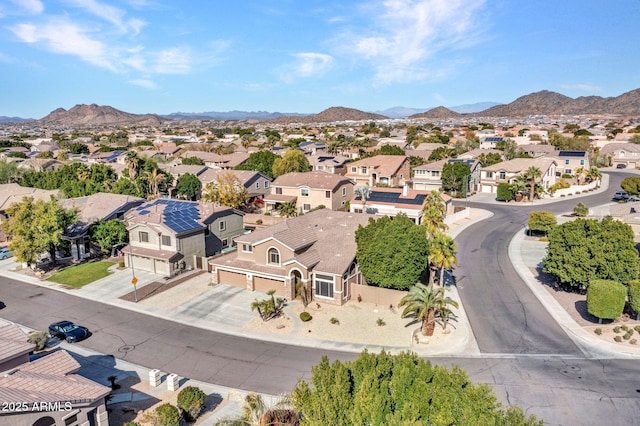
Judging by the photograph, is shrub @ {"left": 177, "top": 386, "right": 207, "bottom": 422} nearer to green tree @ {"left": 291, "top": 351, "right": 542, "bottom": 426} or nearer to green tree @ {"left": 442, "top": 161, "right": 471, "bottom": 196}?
green tree @ {"left": 291, "top": 351, "right": 542, "bottom": 426}

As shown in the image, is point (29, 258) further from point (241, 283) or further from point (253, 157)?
point (253, 157)

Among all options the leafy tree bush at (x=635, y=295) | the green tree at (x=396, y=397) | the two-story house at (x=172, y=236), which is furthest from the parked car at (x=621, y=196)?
the green tree at (x=396, y=397)

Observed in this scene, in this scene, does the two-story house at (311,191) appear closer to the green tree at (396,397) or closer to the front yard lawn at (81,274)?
the front yard lawn at (81,274)

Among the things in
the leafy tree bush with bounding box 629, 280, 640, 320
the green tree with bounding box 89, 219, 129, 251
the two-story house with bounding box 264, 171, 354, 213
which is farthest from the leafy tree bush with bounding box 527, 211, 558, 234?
the green tree with bounding box 89, 219, 129, 251

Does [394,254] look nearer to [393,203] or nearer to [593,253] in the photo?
[593,253]

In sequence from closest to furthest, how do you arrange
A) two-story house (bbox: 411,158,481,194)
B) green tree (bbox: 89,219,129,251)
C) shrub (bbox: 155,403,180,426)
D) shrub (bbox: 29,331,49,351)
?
1. shrub (bbox: 155,403,180,426)
2. shrub (bbox: 29,331,49,351)
3. green tree (bbox: 89,219,129,251)
4. two-story house (bbox: 411,158,481,194)

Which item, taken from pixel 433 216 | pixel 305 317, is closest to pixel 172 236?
pixel 305 317
